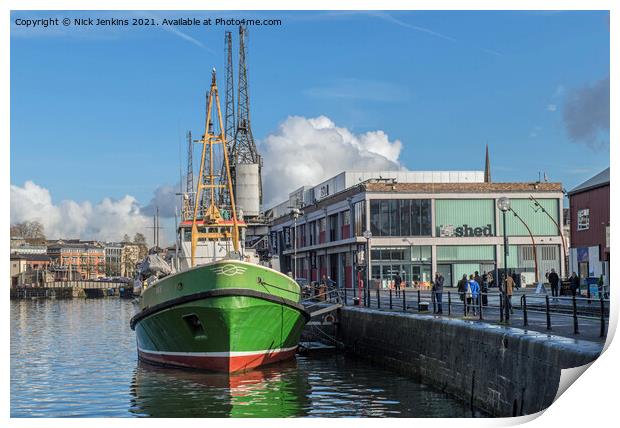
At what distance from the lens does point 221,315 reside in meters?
24.9

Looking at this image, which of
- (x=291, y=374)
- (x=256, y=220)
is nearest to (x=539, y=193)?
(x=256, y=220)

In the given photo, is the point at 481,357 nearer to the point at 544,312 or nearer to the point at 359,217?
the point at 544,312

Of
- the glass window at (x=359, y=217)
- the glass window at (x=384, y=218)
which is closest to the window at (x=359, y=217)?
the glass window at (x=359, y=217)

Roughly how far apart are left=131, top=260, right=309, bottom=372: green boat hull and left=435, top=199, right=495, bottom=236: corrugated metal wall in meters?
35.0

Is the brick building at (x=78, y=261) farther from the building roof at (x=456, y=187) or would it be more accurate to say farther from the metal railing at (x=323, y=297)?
the metal railing at (x=323, y=297)

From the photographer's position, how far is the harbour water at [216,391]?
19969mm

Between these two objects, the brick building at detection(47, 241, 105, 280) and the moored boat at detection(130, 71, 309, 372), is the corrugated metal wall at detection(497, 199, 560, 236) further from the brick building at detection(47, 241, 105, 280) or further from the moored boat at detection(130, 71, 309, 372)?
the brick building at detection(47, 241, 105, 280)

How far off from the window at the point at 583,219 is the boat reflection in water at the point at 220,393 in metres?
17.5

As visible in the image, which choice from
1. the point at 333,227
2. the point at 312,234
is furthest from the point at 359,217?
the point at 312,234

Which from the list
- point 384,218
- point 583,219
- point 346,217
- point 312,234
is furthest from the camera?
point 312,234

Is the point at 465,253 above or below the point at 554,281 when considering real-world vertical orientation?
above

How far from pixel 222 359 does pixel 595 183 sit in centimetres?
2034

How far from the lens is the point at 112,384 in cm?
2519
